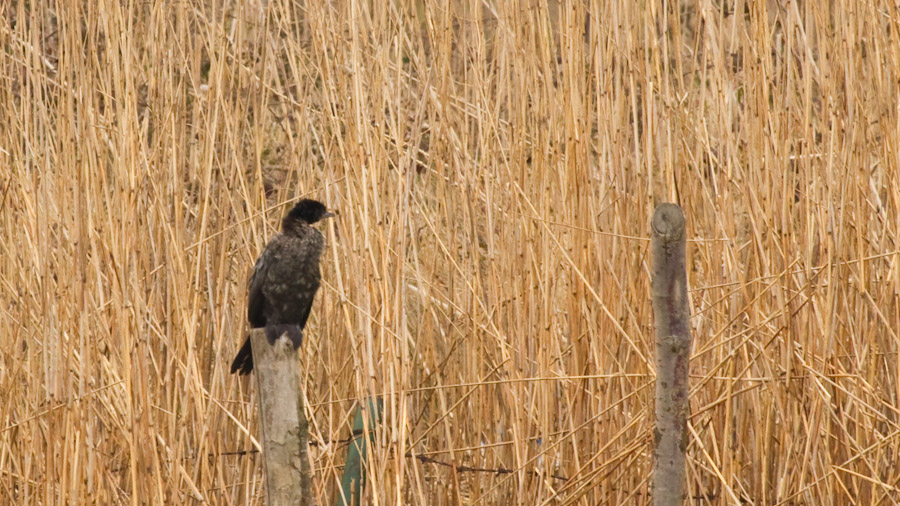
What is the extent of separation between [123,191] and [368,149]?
540mm

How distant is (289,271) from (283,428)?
56 centimetres

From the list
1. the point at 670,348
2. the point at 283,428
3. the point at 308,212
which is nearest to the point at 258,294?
the point at 308,212

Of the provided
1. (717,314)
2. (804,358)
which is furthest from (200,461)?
(804,358)

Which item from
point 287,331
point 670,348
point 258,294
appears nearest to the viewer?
point 670,348

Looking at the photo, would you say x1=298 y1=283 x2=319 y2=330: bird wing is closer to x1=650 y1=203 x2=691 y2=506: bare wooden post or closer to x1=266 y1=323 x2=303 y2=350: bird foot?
x1=266 y1=323 x2=303 y2=350: bird foot

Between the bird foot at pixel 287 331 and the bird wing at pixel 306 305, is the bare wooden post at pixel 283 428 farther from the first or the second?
the bird wing at pixel 306 305

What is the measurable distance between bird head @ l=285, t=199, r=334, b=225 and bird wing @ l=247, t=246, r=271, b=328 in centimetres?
9

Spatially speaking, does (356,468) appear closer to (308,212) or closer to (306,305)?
(306,305)

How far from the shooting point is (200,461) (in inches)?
83.4

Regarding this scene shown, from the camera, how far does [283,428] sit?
1.58 m

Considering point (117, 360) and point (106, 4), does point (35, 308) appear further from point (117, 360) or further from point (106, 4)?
point (106, 4)

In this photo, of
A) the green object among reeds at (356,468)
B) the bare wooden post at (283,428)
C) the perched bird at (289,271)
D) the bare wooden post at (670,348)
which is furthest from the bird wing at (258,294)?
the bare wooden post at (670,348)

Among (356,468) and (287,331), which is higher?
(287,331)

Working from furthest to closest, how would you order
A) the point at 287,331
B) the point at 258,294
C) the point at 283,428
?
the point at 258,294
the point at 287,331
the point at 283,428
